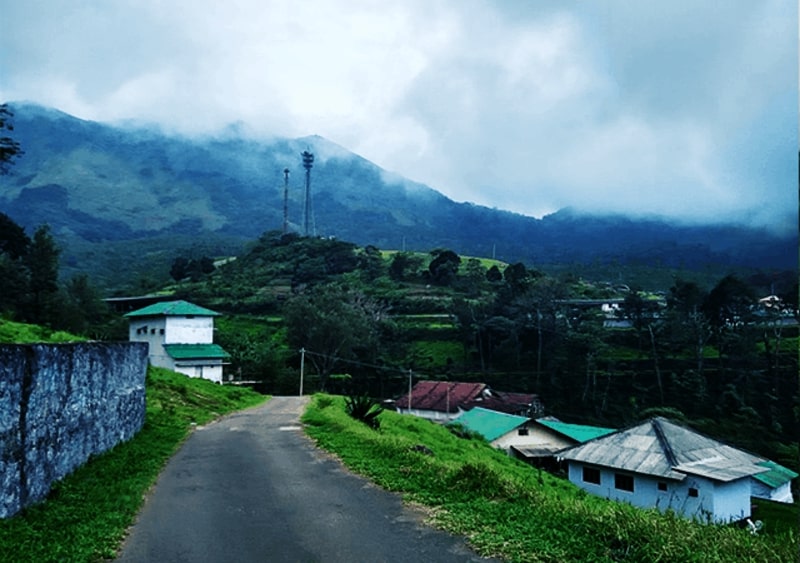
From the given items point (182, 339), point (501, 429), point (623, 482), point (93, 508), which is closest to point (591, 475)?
point (623, 482)

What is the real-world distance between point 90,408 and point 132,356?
3.33 m

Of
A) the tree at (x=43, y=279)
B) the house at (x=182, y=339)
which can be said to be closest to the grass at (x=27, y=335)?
the tree at (x=43, y=279)

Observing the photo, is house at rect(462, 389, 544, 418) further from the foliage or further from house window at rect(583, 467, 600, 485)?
the foliage

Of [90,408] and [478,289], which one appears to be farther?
[478,289]

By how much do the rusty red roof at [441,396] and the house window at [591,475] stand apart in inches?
667

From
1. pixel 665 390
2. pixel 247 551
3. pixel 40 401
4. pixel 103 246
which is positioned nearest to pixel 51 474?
pixel 40 401

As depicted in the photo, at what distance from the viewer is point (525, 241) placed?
184 m

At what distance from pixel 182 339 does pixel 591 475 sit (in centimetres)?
2690

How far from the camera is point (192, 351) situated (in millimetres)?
38562

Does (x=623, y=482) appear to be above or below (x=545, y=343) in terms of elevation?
below

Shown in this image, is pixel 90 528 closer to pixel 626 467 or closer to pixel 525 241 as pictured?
pixel 626 467

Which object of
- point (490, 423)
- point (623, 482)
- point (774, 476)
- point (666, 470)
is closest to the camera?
point (666, 470)

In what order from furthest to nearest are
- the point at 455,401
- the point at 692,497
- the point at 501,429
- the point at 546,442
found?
the point at 455,401 → the point at 546,442 → the point at 501,429 → the point at 692,497

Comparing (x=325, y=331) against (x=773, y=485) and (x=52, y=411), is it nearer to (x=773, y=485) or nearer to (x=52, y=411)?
(x=773, y=485)
